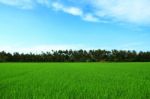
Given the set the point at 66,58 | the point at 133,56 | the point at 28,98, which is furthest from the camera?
the point at 66,58

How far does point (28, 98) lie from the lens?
18.9ft

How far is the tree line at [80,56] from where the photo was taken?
312 ft

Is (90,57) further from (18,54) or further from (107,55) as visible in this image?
(18,54)

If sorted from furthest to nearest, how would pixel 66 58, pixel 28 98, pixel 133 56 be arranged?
pixel 66 58 < pixel 133 56 < pixel 28 98

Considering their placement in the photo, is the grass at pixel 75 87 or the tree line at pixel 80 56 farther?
the tree line at pixel 80 56

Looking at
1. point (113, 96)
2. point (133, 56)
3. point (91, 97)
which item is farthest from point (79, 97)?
Answer: point (133, 56)

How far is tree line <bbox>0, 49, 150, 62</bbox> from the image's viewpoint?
95.1 m

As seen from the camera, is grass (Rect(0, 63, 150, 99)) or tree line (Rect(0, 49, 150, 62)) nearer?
→ grass (Rect(0, 63, 150, 99))

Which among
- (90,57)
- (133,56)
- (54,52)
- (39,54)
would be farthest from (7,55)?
(133,56)

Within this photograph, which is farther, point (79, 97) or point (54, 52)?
point (54, 52)

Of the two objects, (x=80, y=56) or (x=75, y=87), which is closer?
(x=75, y=87)

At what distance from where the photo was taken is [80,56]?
103 metres

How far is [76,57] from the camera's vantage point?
10262 cm

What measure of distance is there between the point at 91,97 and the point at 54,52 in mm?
98167
